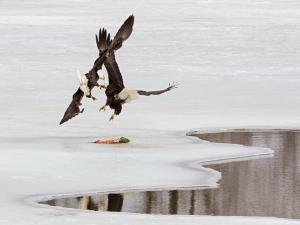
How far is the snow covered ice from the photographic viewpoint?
33.1 feet

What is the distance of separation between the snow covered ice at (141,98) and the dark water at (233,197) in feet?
0.82

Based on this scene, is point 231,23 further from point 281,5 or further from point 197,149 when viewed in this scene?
point 197,149

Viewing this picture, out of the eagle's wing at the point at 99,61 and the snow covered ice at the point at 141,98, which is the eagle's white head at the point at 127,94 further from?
the snow covered ice at the point at 141,98

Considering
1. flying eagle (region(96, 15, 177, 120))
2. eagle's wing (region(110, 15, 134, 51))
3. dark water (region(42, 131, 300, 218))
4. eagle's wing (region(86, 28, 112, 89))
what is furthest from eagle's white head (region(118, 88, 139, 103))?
dark water (region(42, 131, 300, 218))

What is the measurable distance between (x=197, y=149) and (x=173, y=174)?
5.19 ft

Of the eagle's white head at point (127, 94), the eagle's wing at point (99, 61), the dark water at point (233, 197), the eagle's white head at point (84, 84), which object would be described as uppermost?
the eagle's wing at point (99, 61)

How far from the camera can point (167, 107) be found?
15750mm

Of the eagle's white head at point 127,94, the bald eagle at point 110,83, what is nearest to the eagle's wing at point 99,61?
the bald eagle at point 110,83

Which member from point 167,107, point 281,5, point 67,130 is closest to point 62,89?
point 167,107

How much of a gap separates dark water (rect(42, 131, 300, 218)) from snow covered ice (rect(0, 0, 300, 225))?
25cm

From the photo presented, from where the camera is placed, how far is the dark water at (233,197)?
904 centimetres

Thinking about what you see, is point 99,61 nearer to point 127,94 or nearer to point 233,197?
point 127,94

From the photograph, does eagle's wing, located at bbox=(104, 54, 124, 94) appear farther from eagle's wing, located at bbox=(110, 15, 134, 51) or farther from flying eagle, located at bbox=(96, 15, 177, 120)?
eagle's wing, located at bbox=(110, 15, 134, 51)

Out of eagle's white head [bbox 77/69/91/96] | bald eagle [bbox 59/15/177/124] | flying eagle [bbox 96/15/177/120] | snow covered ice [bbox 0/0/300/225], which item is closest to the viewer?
snow covered ice [bbox 0/0/300/225]
